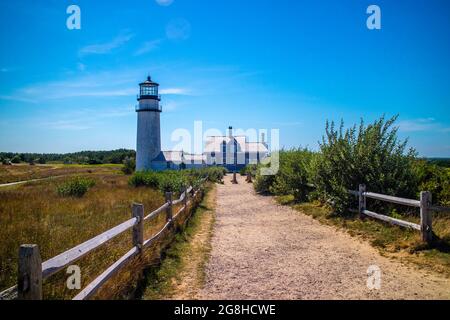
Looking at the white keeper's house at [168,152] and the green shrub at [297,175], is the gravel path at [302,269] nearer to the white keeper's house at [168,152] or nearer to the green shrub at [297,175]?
the green shrub at [297,175]

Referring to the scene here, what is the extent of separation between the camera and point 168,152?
6241 centimetres

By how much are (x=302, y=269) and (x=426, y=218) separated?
10.7ft

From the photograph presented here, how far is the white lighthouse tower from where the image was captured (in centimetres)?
4772

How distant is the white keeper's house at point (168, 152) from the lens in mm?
47875

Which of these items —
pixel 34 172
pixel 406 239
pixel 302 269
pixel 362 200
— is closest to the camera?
pixel 302 269

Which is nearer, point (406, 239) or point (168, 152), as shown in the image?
point (406, 239)

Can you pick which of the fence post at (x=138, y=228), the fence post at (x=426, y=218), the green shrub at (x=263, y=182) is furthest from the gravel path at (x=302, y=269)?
the green shrub at (x=263, y=182)

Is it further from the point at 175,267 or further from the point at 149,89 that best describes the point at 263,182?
the point at 149,89

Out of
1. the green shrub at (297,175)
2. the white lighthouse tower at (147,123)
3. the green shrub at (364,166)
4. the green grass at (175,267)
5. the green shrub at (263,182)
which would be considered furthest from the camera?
the white lighthouse tower at (147,123)

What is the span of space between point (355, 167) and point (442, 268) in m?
5.70

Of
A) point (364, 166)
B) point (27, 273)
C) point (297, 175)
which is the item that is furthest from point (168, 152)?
point (27, 273)

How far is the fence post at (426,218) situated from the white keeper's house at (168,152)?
20.2 metres

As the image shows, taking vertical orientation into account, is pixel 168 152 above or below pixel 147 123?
below
